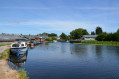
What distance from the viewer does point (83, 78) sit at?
651 inches

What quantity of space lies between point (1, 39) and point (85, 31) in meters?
127

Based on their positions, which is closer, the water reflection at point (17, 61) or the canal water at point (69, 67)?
the canal water at point (69, 67)

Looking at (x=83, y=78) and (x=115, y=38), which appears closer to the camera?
(x=83, y=78)

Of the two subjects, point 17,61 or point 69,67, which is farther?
point 17,61

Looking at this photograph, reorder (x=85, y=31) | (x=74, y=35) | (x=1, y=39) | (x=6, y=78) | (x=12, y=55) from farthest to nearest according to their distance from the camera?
(x=85, y=31) → (x=74, y=35) → (x=1, y=39) → (x=12, y=55) → (x=6, y=78)

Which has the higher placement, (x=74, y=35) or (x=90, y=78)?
(x=74, y=35)

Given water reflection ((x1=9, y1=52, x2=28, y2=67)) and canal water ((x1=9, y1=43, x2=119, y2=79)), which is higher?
water reflection ((x1=9, y1=52, x2=28, y2=67))

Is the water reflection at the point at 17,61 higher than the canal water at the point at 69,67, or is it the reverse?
the water reflection at the point at 17,61

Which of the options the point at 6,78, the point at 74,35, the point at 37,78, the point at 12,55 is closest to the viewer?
the point at 6,78

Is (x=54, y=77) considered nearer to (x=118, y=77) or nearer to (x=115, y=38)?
(x=118, y=77)

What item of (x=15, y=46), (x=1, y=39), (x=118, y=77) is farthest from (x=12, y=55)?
(x=1, y=39)

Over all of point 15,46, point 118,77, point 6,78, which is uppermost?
point 15,46

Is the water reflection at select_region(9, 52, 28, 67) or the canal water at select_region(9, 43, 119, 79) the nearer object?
the canal water at select_region(9, 43, 119, 79)

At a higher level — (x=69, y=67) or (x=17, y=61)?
(x=17, y=61)
